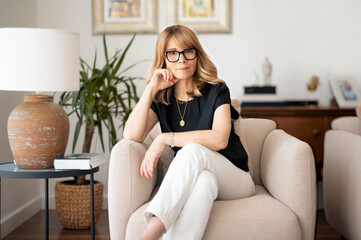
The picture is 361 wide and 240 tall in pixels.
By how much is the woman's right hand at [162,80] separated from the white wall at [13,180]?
1.28 metres

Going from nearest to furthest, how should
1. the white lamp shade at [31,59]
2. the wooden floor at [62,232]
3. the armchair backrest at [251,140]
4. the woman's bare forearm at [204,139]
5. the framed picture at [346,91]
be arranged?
the woman's bare forearm at [204,139] < the white lamp shade at [31,59] < the armchair backrest at [251,140] < the wooden floor at [62,232] < the framed picture at [346,91]

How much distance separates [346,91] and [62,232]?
2280 mm

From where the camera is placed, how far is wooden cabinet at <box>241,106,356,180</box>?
3182 mm

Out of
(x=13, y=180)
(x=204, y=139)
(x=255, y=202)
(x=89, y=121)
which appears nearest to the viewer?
(x=255, y=202)

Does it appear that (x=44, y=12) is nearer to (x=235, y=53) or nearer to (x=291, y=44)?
(x=235, y=53)

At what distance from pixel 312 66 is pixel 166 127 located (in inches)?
70.8

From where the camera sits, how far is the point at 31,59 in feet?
6.75

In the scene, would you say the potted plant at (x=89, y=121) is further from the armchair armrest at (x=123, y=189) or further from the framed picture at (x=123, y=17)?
the armchair armrest at (x=123, y=189)

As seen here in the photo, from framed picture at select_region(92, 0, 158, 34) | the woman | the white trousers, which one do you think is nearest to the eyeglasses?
the woman

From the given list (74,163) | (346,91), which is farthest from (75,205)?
(346,91)

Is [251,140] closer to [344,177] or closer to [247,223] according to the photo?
[344,177]

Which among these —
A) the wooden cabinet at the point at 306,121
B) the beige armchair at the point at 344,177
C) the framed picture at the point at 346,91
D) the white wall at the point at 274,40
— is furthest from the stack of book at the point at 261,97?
the beige armchair at the point at 344,177

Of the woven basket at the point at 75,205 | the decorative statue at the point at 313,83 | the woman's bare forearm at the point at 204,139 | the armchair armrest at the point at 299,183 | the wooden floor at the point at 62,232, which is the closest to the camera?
the armchair armrest at the point at 299,183

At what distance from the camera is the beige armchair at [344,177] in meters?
2.11
